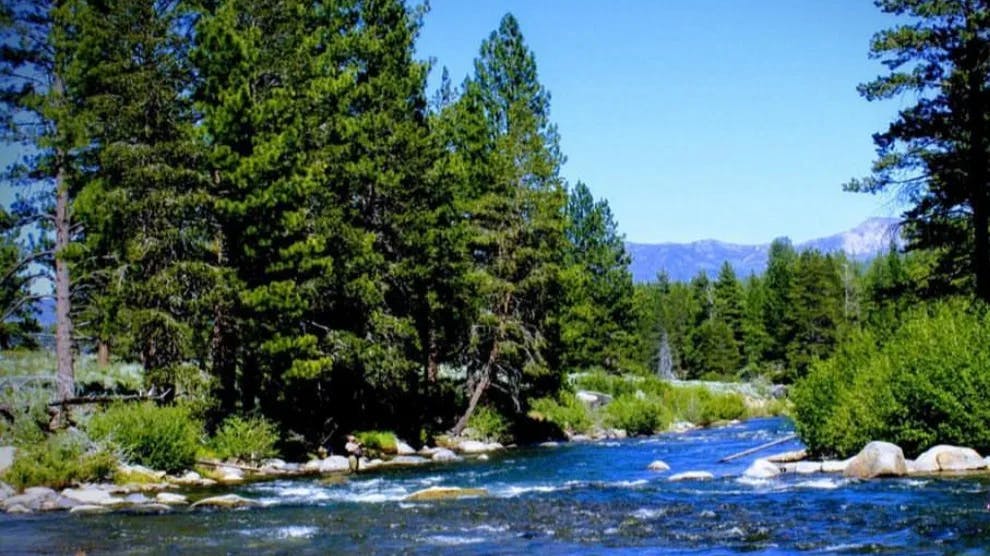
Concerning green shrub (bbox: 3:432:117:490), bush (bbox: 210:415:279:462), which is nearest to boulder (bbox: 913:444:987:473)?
bush (bbox: 210:415:279:462)

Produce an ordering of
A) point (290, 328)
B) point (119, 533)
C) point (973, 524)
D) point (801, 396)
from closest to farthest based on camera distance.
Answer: point (973, 524) → point (119, 533) → point (801, 396) → point (290, 328)

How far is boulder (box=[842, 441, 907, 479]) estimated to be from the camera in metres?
21.6

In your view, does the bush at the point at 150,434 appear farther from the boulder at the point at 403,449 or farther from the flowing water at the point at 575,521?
the boulder at the point at 403,449

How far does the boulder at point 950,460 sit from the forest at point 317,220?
99 cm

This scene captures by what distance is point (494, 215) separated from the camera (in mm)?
42594

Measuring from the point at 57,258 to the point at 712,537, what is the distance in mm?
21049

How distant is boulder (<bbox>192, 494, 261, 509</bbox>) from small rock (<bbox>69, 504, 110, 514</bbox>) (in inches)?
70.9

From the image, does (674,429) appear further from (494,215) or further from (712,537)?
(712,537)

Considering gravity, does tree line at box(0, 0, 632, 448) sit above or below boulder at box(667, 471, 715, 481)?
above

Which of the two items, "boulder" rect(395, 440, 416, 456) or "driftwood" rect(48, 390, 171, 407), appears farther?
"boulder" rect(395, 440, 416, 456)

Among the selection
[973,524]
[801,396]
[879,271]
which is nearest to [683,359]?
[879,271]

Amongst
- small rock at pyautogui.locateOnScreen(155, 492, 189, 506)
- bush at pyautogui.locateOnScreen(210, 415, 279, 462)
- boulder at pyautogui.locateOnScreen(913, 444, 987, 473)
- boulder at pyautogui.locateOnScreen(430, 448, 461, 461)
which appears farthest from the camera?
boulder at pyautogui.locateOnScreen(430, 448, 461, 461)

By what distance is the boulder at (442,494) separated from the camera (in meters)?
21.3

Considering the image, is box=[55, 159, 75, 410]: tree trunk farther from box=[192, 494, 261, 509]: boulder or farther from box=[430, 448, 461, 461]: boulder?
box=[430, 448, 461, 461]: boulder
